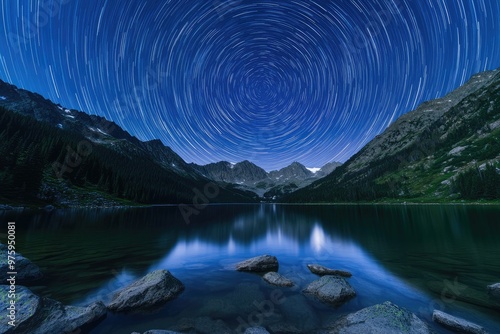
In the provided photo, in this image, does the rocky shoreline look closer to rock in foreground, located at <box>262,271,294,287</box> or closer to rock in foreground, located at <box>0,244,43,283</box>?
rock in foreground, located at <box>0,244,43,283</box>

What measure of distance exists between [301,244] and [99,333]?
31.3m

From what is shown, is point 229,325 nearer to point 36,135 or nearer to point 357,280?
point 357,280

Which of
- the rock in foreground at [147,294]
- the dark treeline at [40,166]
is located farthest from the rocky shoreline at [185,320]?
the dark treeline at [40,166]

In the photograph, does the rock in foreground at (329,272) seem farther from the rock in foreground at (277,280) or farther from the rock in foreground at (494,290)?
the rock in foreground at (494,290)

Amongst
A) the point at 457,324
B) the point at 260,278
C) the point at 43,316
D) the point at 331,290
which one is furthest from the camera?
the point at 260,278

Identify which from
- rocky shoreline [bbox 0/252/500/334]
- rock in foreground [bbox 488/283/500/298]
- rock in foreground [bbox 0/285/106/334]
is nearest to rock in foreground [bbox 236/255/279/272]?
rocky shoreline [bbox 0/252/500/334]

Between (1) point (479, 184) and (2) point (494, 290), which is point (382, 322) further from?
(1) point (479, 184)

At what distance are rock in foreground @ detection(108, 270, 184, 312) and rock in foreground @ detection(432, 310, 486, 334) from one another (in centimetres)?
1574

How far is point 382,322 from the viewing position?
403 inches

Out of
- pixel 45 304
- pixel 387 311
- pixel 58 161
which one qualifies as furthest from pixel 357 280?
pixel 58 161

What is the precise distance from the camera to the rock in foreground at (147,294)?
12605 mm

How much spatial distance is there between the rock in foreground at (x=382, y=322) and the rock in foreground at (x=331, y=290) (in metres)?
2.85

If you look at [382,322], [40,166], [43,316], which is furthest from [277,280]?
[40,166]

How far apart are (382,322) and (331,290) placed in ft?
15.6
